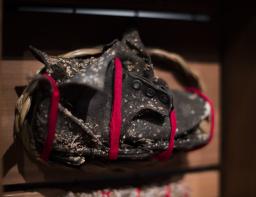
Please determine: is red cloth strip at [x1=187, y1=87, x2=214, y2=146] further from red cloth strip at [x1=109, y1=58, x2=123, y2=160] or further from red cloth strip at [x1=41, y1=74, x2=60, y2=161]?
red cloth strip at [x1=41, y1=74, x2=60, y2=161]

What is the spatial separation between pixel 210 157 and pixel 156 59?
34cm

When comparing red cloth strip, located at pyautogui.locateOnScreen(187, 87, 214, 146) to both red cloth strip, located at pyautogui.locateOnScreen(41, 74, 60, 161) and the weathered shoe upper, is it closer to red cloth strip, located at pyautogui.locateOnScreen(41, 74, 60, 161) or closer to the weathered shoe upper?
the weathered shoe upper

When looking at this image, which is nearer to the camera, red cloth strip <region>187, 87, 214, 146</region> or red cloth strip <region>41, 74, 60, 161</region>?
red cloth strip <region>41, 74, 60, 161</region>

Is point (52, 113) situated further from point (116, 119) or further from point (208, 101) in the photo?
point (208, 101)

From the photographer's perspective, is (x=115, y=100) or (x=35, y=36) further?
(x=35, y=36)

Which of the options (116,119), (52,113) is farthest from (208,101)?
(52,113)

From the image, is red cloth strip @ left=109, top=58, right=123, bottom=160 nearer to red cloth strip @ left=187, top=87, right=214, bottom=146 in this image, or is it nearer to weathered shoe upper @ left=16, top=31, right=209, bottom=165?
weathered shoe upper @ left=16, top=31, right=209, bottom=165

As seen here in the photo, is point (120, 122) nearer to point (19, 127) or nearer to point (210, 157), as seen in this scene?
point (19, 127)

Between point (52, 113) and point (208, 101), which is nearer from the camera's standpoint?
point (52, 113)

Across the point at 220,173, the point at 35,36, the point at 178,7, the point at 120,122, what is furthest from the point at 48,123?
the point at 220,173

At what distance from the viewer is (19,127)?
69cm

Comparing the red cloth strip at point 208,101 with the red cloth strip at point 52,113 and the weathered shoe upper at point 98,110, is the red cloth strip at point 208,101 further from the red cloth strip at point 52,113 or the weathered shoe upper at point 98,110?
the red cloth strip at point 52,113

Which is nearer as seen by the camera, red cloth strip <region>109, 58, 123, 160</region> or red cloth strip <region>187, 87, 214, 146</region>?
red cloth strip <region>109, 58, 123, 160</region>

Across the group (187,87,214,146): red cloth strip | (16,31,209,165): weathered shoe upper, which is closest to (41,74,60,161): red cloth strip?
(16,31,209,165): weathered shoe upper
